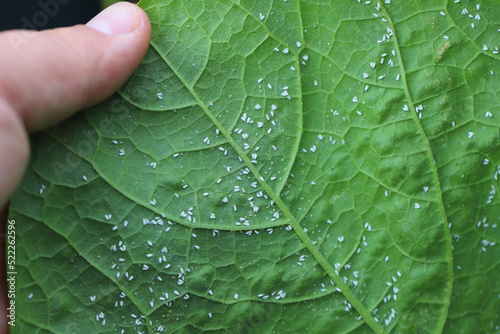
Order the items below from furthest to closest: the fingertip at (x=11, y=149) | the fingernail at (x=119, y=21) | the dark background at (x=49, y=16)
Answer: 1. the dark background at (x=49, y=16)
2. the fingernail at (x=119, y=21)
3. the fingertip at (x=11, y=149)

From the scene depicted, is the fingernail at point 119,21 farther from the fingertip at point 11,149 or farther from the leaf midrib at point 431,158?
the leaf midrib at point 431,158

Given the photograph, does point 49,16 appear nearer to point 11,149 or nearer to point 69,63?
point 69,63

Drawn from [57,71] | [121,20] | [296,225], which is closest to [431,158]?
[296,225]

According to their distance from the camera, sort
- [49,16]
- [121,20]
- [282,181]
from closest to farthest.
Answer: [121,20], [282,181], [49,16]

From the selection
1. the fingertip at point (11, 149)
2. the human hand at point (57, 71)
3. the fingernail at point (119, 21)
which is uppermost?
the fingernail at point (119, 21)

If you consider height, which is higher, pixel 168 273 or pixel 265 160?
pixel 265 160

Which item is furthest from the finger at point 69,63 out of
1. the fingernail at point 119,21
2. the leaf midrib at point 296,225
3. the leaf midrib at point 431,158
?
the leaf midrib at point 431,158

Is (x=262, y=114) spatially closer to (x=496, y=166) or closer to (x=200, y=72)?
(x=200, y=72)

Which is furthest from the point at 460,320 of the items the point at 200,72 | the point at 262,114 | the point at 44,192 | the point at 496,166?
the point at 44,192
